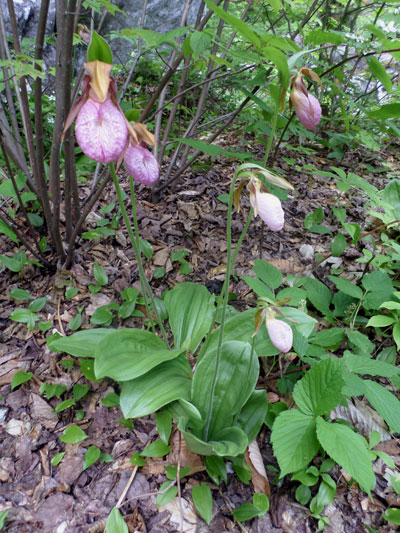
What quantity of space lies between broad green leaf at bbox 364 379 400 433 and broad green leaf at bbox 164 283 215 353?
706 mm

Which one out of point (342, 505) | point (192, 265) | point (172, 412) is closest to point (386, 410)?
point (342, 505)

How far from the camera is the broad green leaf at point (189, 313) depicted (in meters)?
1.63

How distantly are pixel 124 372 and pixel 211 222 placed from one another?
1655 mm

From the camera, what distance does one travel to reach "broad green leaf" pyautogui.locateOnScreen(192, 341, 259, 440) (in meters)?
1.33

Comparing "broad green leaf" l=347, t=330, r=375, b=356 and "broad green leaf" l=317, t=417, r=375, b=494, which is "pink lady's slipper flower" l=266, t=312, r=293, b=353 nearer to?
"broad green leaf" l=317, t=417, r=375, b=494

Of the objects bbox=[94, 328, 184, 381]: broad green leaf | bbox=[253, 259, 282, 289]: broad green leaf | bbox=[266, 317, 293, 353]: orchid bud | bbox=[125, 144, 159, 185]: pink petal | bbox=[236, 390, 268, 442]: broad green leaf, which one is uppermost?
bbox=[125, 144, 159, 185]: pink petal

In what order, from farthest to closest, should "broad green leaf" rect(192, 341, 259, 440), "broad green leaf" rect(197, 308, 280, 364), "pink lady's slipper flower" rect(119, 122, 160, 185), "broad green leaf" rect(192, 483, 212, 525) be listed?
"broad green leaf" rect(197, 308, 280, 364) < "broad green leaf" rect(192, 341, 259, 440) < "broad green leaf" rect(192, 483, 212, 525) < "pink lady's slipper flower" rect(119, 122, 160, 185)

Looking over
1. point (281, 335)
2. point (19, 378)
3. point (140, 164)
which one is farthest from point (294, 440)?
point (19, 378)

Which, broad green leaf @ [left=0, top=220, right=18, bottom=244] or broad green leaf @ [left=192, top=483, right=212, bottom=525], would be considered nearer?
broad green leaf @ [left=192, top=483, right=212, bottom=525]

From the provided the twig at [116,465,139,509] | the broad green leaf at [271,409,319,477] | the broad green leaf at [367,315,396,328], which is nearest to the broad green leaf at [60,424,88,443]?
the twig at [116,465,139,509]

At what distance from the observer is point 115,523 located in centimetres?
120

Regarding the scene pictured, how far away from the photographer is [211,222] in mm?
2674

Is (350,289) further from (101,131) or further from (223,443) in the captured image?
(101,131)

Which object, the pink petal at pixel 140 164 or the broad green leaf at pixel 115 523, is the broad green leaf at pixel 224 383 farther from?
the pink petal at pixel 140 164
